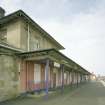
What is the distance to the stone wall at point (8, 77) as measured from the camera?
41.4 feet

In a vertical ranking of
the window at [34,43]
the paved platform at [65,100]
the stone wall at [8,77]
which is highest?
the window at [34,43]

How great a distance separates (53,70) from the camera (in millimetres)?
24156

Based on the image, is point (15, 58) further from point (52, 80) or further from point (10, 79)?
point (52, 80)

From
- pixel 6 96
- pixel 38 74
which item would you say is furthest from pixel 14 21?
pixel 6 96

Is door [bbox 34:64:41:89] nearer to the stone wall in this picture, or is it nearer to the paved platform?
the paved platform

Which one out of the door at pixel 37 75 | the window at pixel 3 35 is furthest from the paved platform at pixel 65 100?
the window at pixel 3 35

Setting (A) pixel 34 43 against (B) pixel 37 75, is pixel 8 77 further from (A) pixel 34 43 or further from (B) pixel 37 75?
(A) pixel 34 43

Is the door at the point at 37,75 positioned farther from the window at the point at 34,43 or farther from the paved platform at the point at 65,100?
the paved platform at the point at 65,100

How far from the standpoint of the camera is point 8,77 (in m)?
13.3

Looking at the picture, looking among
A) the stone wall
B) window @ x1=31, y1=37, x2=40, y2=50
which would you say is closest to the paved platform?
the stone wall

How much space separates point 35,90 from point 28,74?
76.5 inches

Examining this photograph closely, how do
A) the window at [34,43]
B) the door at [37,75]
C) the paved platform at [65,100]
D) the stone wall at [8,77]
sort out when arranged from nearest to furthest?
1. the paved platform at [65,100]
2. the stone wall at [8,77]
3. the door at [37,75]
4. the window at [34,43]

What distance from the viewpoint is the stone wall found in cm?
1261

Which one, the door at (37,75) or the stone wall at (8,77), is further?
the door at (37,75)
